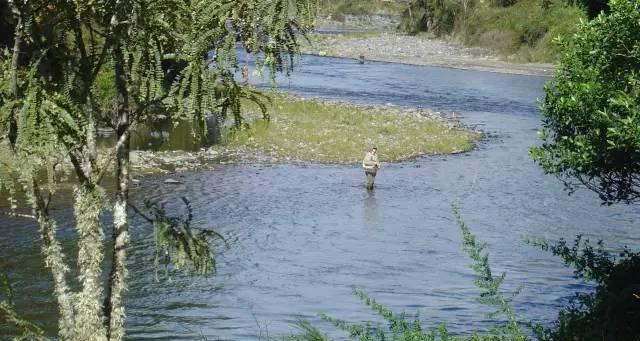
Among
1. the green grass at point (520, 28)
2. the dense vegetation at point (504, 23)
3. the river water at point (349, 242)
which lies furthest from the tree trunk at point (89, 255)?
the green grass at point (520, 28)

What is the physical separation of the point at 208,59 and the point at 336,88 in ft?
161

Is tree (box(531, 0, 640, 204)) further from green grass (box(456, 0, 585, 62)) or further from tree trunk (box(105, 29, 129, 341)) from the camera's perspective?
green grass (box(456, 0, 585, 62))

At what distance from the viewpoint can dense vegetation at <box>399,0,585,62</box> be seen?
7819 cm

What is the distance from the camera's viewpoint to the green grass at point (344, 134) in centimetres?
3716

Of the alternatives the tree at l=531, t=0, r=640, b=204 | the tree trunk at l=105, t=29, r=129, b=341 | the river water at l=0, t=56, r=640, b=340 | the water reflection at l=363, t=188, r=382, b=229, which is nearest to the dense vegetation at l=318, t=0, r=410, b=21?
the river water at l=0, t=56, r=640, b=340

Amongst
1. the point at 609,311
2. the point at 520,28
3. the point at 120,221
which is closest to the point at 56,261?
the point at 120,221

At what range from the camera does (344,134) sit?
1561 inches

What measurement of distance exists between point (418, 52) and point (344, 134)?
49.2m

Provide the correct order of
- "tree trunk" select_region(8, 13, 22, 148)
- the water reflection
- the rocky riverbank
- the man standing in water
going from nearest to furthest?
"tree trunk" select_region(8, 13, 22, 148), the water reflection, the man standing in water, the rocky riverbank

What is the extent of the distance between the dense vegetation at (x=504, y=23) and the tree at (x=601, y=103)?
2257 inches

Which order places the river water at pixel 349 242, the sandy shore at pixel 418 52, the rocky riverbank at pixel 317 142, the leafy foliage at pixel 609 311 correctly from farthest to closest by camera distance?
the sandy shore at pixel 418 52
the rocky riverbank at pixel 317 142
the river water at pixel 349 242
the leafy foliage at pixel 609 311

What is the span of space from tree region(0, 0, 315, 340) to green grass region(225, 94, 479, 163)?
2901 cm

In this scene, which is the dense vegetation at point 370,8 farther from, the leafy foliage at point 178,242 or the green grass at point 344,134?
the leafy foliage at point 178,242

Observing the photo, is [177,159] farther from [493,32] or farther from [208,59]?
[493,32]
